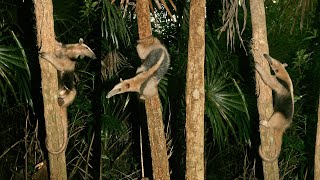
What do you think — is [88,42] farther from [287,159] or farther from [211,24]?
[287,159]

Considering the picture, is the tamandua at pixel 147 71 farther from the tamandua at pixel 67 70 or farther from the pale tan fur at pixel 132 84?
the tamandua at pixel 67 70

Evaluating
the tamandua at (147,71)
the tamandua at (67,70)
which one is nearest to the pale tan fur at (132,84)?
the tamandua at (147,71)

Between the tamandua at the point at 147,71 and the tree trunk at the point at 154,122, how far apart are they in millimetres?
162

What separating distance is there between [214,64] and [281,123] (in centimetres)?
Answer: 123

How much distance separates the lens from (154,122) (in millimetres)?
5965

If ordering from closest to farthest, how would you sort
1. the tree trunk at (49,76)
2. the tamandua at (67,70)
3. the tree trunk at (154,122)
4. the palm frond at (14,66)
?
the tree trunk at (49,76) < the tree trunk at (154,122) < the palm frond at (14,66) < the tamandua at (67,70)

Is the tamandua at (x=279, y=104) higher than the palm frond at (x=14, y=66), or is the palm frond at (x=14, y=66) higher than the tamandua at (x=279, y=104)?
the palm frond at (x=14, y=66)

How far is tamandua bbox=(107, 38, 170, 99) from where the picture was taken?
6.16 metres

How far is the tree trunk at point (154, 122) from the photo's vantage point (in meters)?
5.86

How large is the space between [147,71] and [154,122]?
602mm

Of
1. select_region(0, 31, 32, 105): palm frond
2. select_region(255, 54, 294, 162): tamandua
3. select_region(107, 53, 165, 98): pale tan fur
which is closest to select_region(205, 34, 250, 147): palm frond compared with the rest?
select_region(255, 54, 294, 162): tamandua

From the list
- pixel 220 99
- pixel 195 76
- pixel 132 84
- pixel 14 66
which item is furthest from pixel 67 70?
pixel 220 99

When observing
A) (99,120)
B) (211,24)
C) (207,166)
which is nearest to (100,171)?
(99,120)

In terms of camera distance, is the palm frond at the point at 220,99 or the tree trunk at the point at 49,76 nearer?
the tree trunk at the point at 49,76
